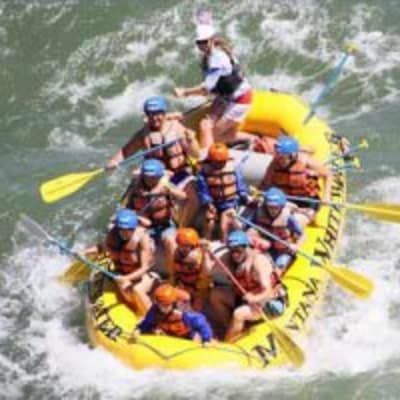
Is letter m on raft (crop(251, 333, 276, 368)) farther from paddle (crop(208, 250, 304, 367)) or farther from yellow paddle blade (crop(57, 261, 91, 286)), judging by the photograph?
yellow paddle blade (crop(57, 261, 91, 286))

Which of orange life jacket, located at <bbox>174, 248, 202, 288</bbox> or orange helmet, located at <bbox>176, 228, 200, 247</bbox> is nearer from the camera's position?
orange helmet, located at <bbox>176, 228, 200, 247</bbox>

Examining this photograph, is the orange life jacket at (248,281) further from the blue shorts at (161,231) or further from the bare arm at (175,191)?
the bare arm at (175,191)

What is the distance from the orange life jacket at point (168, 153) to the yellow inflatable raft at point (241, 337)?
1.09m

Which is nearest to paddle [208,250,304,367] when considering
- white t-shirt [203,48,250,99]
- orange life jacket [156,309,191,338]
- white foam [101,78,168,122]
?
orange life jacket [156,309,191,338]

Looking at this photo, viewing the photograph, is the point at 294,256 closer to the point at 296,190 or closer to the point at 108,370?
the point at 296,190

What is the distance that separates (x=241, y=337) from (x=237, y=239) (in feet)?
2.66

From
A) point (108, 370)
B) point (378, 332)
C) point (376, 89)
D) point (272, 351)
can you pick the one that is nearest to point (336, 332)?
point (378, 332)

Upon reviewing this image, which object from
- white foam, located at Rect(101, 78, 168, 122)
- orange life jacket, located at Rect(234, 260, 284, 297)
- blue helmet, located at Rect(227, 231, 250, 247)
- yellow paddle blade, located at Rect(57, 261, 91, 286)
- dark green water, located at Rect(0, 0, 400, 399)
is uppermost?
blue helmet, located at Rect(227, 231, 250, 247)

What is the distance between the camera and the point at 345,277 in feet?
29.7

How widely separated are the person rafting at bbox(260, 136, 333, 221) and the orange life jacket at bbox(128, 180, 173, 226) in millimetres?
1067

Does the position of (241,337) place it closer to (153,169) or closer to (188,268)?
(188,268)

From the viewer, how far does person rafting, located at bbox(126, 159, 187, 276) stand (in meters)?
9.19

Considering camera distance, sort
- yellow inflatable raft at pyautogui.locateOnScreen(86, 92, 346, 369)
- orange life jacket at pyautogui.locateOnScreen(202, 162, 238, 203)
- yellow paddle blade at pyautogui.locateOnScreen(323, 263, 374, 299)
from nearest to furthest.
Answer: yellow inflatable raft at pyautogui.locateOnScreen(86, 92, 346, 369), yellow paddle blade at pyautogui.locateOnScreen(323, 263, 374, 299), orange life jacket at pyautogui.locateOnScreen(202, 162, 238, 203)

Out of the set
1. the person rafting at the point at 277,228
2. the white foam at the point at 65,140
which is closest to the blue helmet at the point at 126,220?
the person rafting at the point at 277,228
